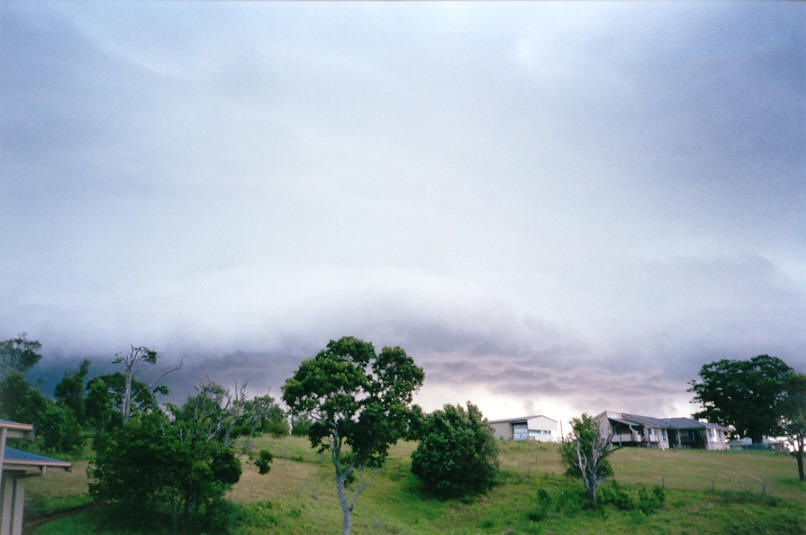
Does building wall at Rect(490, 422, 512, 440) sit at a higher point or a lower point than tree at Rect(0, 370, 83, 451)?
lower

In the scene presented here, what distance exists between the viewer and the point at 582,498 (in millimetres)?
38469

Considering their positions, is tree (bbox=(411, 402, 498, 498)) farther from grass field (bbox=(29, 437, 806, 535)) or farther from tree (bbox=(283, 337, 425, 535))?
tree (bbox=(283, 337, 425, 535))

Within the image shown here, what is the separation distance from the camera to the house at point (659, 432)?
7062 cm

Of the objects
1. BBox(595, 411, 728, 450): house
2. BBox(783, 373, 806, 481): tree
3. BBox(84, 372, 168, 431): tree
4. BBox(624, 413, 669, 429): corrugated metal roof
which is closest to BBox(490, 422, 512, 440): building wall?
BBox(595, 411, 728, 450): house

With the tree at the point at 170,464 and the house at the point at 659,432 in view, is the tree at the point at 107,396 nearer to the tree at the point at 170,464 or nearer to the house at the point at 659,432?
the tree at the point at 170,464

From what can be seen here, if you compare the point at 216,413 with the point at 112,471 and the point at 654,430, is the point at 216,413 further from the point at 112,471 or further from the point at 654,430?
the point at 654,430

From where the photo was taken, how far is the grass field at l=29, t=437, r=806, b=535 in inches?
1205

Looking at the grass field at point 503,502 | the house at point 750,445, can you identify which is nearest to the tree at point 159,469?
the grass field at point 503,502

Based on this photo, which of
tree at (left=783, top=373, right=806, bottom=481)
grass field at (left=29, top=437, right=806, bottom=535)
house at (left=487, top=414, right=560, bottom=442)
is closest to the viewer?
grass field at (left=29, top=437, right=806, bottom=535)

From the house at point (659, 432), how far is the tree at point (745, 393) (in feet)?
17.8

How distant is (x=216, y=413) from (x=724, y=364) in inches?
3257

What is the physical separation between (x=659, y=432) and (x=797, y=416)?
32847 mm

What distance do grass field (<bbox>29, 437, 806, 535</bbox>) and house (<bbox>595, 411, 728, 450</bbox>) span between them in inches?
716

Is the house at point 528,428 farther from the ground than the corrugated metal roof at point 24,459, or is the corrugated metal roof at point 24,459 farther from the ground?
the corrugated metal roof at point 24,459
